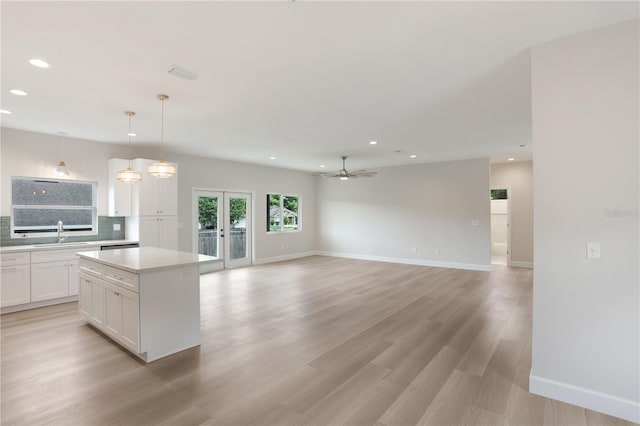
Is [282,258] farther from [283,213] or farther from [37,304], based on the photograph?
[37,304]

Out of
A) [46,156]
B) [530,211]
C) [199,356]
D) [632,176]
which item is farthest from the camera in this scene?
[530,211]

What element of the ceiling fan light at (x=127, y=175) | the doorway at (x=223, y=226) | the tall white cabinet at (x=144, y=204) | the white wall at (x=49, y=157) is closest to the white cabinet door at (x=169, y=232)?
the tall white cabinet at (x=144, y=204)

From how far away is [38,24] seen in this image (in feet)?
7.24

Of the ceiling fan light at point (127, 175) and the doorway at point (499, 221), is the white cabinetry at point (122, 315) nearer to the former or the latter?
the ceiling fan light at point (127, 175)

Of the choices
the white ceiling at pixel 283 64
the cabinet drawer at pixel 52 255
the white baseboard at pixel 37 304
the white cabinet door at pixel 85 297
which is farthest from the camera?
the cabinet drawer at pixel 52 255

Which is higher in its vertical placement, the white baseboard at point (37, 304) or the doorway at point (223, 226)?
the doorway at point (223, 226)

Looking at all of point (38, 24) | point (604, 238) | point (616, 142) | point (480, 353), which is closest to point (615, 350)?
point (604, 238)

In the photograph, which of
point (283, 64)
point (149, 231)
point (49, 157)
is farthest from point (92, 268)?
point (283, 64)

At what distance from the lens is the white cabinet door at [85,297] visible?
12.9 feet

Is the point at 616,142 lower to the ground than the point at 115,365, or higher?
higher

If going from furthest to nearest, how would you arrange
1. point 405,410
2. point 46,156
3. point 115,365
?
point 46,156 < point 115,365 < point 405,410

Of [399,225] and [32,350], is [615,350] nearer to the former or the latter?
[32,350]

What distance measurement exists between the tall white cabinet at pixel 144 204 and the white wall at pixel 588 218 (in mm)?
6048

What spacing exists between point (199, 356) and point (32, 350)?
1821mm
